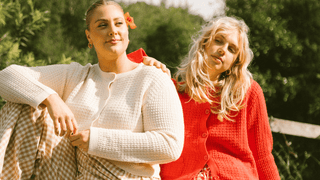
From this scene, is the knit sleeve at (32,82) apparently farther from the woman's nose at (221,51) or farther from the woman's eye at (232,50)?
the woman's eye at (232,50)

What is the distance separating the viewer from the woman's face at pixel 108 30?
1.73 meters

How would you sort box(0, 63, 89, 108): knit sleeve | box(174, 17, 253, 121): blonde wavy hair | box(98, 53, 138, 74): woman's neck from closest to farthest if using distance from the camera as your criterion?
box(0, 63, 89, 108): knit sleeve → box(98, 53, 138, 74): woman's neck → box(174, 17, 253, 121): blonde wavy hair

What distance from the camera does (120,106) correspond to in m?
1.64

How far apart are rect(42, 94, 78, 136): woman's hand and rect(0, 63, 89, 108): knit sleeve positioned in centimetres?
6

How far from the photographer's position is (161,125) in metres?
1.56

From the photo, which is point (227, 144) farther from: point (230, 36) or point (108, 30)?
point (108, 30)

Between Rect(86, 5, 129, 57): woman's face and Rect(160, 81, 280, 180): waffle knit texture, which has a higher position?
Rect(86, 5, 129, 57): woman's face

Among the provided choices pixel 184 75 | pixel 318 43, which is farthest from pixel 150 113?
pixel 318 43

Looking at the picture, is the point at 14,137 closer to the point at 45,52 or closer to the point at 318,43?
the point at 45,52

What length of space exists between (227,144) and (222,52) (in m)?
0.64

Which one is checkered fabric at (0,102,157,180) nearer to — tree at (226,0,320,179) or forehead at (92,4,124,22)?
forehead at (92,4,124,22)

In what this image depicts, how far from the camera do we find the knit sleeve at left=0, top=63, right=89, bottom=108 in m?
1.59

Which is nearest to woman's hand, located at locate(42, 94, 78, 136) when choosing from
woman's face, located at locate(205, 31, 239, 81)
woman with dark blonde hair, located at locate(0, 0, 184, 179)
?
→ woman with dark blonde hair, located at locate(0, 0, 184, 179)

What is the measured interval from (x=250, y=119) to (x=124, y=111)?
101 cm
